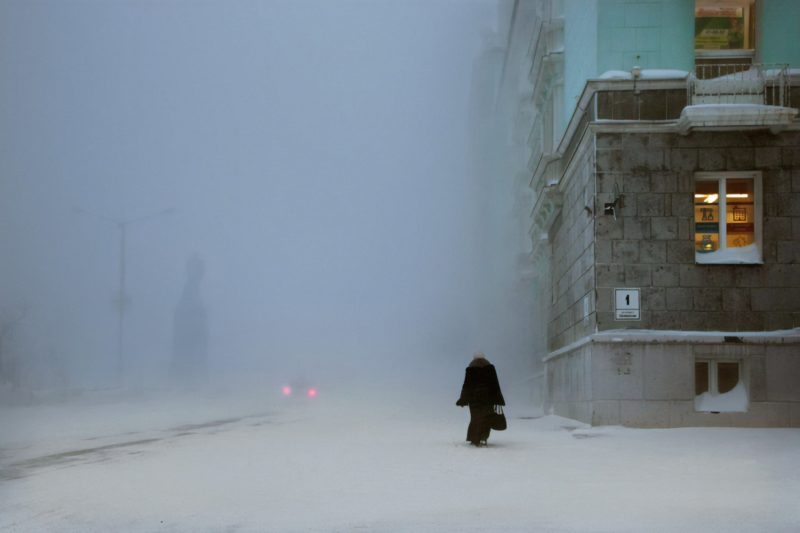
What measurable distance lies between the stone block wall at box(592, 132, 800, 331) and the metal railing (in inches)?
26.8

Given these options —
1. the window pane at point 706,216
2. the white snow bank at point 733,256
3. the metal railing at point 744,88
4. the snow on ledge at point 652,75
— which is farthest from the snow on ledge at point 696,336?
the snow on ledge at point 652,75

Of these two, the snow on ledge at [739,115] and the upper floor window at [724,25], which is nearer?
the snow on ledge at [739,115]

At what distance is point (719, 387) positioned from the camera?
18969 mm

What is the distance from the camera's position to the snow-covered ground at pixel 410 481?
8.90 m

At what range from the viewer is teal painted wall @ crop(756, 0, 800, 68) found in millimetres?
19828

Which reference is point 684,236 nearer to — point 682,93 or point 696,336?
point 696,336

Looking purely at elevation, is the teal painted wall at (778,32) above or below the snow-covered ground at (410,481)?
above

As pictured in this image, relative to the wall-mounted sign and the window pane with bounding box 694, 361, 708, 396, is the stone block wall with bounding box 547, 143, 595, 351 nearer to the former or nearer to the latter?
the wall-mounted sign

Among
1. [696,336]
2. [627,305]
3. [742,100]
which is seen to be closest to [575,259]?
[627,305]

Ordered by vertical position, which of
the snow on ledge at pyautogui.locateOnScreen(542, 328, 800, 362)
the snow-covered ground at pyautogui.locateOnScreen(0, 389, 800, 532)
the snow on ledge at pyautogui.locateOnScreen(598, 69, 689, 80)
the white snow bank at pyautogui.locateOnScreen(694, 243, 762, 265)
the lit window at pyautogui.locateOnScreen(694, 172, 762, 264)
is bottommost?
the snow-covered ground at pyautogui.locateOnScreen(0, 389, 800, 532)

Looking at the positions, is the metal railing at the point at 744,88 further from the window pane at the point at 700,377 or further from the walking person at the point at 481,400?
the walking person at the point at 481,400

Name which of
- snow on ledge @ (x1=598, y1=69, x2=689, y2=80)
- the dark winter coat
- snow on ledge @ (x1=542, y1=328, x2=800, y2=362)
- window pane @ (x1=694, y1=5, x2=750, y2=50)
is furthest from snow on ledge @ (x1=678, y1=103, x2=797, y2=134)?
the dark winter coat

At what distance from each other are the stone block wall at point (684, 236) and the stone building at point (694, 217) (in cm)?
2

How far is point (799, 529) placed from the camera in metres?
8.20
